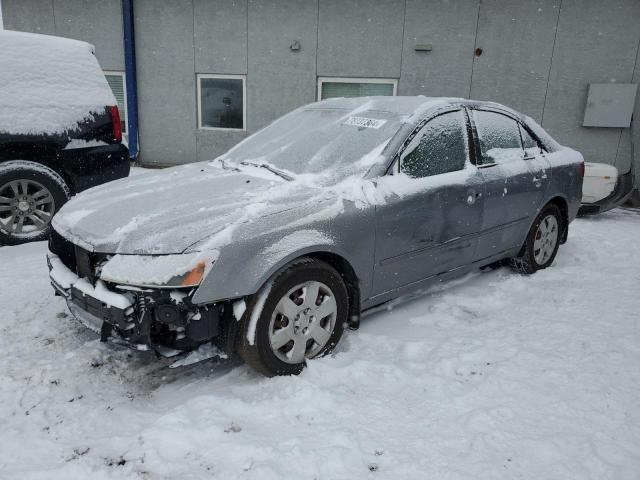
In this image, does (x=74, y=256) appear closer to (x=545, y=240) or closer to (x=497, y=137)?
(x=497, y=137)

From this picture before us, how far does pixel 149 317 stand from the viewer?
2.36 metres

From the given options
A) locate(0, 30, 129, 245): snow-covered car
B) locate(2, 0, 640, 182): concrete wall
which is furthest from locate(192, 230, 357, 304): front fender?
locate(2, 0, 640, 182): concrete wall

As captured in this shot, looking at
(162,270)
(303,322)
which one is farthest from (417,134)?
(162,270)

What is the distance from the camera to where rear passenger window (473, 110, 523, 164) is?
3.82 metres

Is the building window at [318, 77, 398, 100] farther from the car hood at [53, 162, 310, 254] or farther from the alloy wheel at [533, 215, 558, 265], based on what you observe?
the car hood at [53, 162, 310, 254]

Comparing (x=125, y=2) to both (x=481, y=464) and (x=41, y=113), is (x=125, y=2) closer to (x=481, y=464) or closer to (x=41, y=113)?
(x=41, y=113)

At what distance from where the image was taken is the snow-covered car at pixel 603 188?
6422mm

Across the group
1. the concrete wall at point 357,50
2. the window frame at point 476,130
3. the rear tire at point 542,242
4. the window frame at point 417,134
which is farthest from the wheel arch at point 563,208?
the concrete wall at point 357,50

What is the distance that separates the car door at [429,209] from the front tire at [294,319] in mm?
397

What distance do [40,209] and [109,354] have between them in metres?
2.68

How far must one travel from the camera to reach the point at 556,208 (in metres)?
4.66

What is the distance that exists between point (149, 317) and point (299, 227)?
2.94ft

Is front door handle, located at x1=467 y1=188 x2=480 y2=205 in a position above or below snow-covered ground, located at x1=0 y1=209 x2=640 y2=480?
above

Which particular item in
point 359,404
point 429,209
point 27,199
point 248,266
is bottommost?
point 359,404
